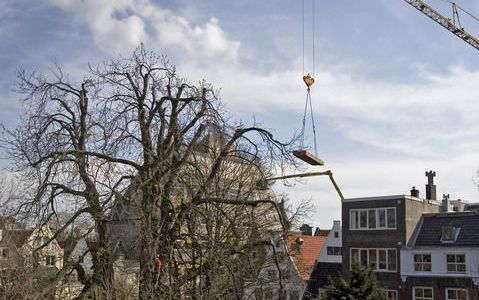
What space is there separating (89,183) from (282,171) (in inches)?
226

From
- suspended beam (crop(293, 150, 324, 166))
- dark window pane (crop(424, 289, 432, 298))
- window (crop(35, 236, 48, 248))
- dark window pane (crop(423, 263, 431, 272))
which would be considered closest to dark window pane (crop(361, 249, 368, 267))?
dark window pane (crop(423, 263, 431, 272))

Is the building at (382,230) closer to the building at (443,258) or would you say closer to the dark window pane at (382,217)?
the dark window pane at (382,217)

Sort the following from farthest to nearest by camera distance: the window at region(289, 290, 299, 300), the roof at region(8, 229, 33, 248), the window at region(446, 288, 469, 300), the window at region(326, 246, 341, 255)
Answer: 1. the window at region(326, 246, 341, 255)
2. the window at region(289, 290, 299, 300)
3. the window at region(446, 288, 469, 300)
4. the roof at region(8, 229, 33, 248)

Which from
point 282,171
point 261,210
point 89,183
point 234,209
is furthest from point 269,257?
point 89,183

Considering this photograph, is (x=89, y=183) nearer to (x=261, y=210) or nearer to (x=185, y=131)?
(x=185, y=131)

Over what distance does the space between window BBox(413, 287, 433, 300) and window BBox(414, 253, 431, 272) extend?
125cm

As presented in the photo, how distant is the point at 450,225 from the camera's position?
141 ft

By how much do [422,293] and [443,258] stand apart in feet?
9.08

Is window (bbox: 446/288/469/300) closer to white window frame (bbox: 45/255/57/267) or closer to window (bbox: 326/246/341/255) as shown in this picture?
window (bbox: 326/246/341/255)

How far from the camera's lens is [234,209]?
24.8 m

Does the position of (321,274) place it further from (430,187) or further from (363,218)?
(430,187)

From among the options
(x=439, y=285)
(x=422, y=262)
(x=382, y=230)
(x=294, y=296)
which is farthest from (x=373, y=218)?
(x=294, y=296)

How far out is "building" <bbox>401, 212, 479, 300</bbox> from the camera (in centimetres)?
4041

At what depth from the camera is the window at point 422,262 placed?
140ft
